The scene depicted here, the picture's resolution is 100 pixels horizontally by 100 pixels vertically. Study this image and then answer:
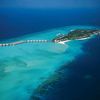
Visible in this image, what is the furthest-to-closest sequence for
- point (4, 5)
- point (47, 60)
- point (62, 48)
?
point (4, 5)
point (62, 48)
point (47, 60)

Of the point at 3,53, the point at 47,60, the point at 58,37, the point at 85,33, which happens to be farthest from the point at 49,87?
the point at 85,33

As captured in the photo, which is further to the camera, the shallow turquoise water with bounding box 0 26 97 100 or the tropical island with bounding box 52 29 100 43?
the tropical island with bounding box 52 29 100 43

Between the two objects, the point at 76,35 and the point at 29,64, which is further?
the point at 76,35

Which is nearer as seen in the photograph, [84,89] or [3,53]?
[84,89]

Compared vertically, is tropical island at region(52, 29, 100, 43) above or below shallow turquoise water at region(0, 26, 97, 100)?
above

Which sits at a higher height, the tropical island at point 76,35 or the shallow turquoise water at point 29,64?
the tropical island at point 76,35

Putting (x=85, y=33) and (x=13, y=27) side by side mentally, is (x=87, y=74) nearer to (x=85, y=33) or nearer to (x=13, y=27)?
(x=85, y=33)

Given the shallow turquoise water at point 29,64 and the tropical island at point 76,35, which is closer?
the shallow turquoise water at point 29,64

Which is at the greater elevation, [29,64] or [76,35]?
[76,35]
